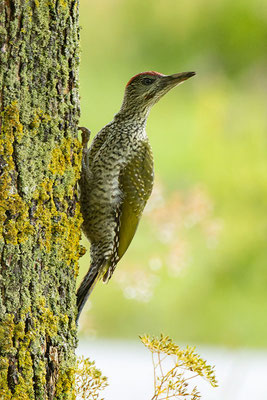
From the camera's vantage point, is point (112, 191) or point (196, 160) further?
point (196, 160)

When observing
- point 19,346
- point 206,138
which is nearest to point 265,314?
point 206,138

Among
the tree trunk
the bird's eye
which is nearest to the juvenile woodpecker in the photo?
the bird's eye

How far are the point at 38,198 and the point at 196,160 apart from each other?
5.74m

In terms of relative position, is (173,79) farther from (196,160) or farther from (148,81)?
(196,160)

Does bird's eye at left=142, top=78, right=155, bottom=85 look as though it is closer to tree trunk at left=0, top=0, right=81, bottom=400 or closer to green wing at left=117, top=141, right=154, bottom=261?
green wing at left=117, top=141, right=154, bottom=261

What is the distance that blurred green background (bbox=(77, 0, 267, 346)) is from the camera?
5559mm

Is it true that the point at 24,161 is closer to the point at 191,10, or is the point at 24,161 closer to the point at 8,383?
the point at 8,383

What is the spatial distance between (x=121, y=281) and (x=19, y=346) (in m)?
1.58

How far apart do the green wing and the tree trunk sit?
52 centimetres

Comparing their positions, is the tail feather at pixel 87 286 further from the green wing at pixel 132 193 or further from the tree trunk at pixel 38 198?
the tree trunk at pixel 38 198

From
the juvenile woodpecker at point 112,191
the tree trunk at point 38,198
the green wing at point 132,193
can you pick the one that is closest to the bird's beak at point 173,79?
the juvenile woodpecker at point 112,191

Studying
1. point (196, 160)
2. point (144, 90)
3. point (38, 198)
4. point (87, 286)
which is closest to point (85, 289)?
point (87, 286)

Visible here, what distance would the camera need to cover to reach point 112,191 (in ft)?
8.43

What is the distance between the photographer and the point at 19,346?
1.87 meters
